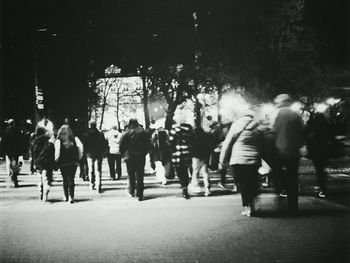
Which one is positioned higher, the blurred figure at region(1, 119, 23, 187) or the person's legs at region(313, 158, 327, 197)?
the blurred figure at region(1, 119, 23, 187)

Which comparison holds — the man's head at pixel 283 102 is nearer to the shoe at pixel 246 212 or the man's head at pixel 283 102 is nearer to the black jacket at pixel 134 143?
the shoe at pixel 246 212

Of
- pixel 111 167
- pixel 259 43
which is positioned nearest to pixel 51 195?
pixel 111 167

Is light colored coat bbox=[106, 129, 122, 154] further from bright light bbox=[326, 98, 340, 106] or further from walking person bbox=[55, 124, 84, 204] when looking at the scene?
bright light bbox=[326, 98, 340, 106]

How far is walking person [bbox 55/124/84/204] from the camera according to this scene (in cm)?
969

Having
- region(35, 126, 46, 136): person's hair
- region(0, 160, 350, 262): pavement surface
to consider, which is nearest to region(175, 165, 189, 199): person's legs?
region(0, 160, 350, 262): pavement surface

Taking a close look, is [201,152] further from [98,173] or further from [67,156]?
[67,156]

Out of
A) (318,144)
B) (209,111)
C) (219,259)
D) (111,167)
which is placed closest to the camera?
(219,259)

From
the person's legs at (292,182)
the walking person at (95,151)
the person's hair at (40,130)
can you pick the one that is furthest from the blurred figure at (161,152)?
the person's legs at (292,182)

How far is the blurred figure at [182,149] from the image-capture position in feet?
33.4

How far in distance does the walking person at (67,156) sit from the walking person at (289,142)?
4.29 metres

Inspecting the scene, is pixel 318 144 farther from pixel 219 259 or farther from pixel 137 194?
pixel 219 259

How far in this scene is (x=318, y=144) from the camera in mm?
9719

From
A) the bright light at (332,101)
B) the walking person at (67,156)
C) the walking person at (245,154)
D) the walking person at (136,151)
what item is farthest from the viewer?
the bright light at (332,101)

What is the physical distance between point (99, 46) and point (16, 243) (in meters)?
23.9
